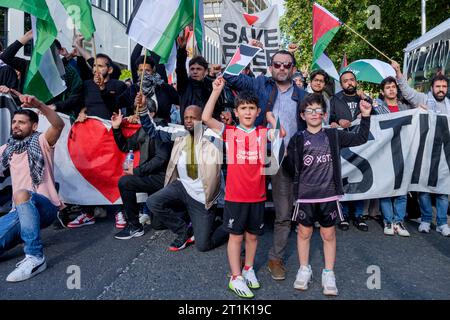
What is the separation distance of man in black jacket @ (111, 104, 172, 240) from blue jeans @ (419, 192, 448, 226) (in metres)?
3.27

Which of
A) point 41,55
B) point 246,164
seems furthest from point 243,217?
point 41,55

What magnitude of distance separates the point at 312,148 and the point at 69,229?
3414 millimetres

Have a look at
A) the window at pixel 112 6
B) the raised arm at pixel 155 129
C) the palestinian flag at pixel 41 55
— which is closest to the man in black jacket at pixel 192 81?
the raised arm at pixel 155 129

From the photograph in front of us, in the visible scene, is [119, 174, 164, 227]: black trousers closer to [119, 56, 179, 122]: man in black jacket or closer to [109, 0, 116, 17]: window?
[119, 56, 179, 122]: man in black jacket

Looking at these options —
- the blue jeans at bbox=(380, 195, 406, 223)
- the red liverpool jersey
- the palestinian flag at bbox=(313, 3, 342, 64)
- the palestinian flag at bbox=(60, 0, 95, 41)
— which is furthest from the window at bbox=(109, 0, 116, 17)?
the red liverpool jersey

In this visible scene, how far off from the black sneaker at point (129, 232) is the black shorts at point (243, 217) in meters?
1.82

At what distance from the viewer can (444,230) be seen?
493cm

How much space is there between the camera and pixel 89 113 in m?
5.70

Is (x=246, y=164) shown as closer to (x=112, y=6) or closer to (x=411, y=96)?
(x=411, y=96)

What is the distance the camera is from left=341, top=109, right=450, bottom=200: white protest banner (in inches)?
209

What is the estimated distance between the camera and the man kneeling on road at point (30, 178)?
3.86 m
